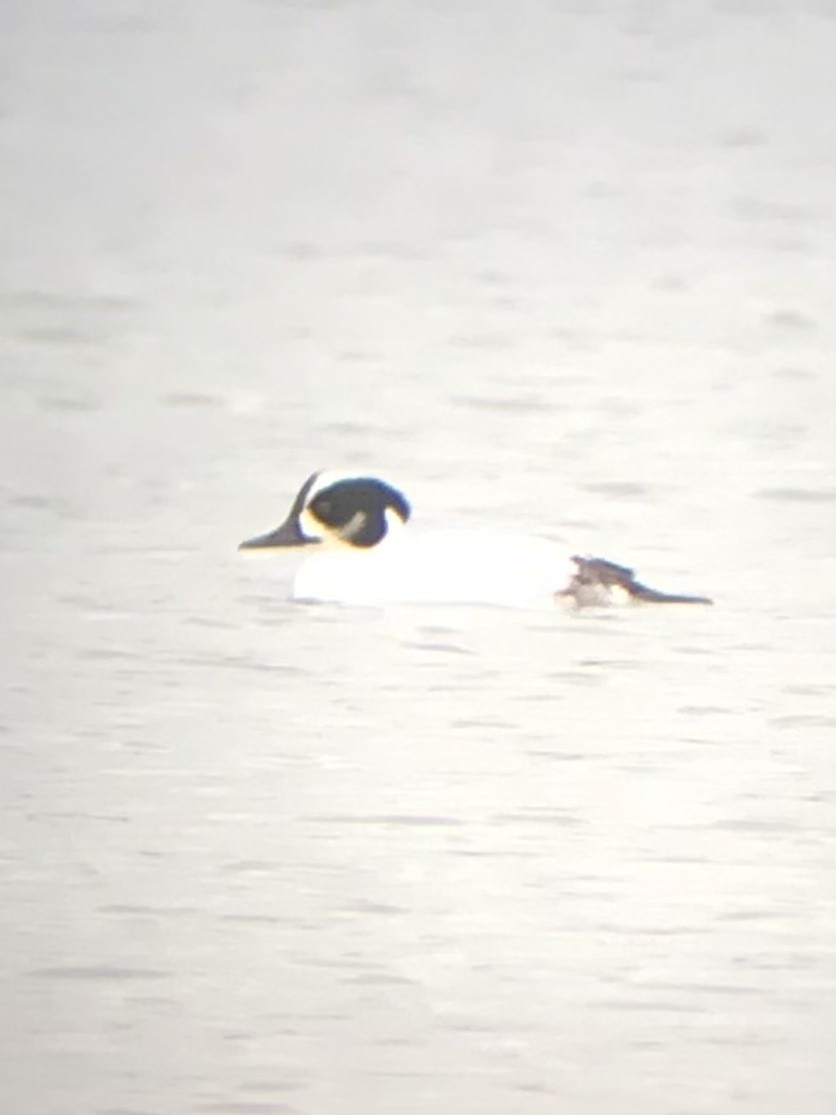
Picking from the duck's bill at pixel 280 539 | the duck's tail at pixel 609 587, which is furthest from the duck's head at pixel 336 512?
the duck's tail at pixel 609 587

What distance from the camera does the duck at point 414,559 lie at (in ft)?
4.82

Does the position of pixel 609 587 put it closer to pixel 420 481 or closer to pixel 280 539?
pixel 420 481

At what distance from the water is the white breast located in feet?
0.07

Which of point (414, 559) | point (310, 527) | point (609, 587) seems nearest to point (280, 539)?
point (310, 527)

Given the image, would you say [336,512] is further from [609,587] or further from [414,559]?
[609,587]

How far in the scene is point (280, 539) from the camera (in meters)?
1.47

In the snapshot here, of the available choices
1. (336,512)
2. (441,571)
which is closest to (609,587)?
(441,571)

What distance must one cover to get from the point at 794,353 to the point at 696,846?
502 mm

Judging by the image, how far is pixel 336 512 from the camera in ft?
4.82

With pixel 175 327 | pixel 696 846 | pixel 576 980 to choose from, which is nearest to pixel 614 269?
pixel 175 327

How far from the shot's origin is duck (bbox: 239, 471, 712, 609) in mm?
1469

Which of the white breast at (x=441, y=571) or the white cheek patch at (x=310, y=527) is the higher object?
the white cheek patch at (x=310, y=527)

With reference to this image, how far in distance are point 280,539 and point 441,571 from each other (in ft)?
0.53

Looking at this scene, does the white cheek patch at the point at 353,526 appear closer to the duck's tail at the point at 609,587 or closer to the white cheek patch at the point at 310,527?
the white cheek patch at the point at 310,527
